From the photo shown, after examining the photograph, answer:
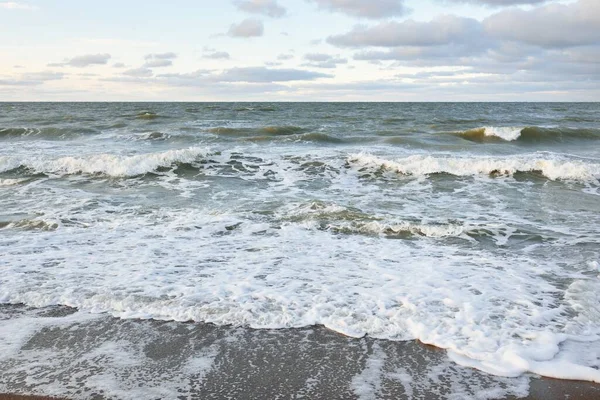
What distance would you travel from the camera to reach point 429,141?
65.4 feet

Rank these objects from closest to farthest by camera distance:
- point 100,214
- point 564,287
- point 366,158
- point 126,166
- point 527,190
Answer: point 564,287, point 100,214, point 527,190, point 126,166, point 366,158

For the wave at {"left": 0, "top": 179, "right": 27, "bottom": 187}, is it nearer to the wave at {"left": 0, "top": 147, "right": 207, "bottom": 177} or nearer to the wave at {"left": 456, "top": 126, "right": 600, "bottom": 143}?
the wave at {"left": 0, "top": 147, "right": 207, "bottom": 177}

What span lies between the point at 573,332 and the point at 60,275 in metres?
5.36

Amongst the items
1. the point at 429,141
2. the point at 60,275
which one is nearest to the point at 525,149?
the point at 429,141

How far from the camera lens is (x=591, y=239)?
24.3 feet

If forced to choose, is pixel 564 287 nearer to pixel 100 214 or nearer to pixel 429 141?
pixel 100 214

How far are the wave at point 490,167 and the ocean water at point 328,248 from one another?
5 cm

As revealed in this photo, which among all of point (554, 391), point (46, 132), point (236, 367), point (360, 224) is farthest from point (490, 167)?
point (46, 132)

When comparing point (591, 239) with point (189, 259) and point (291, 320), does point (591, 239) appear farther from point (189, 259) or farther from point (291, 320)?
point (189, 259)

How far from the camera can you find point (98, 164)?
14.0 m

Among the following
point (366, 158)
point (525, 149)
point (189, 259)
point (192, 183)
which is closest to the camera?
point (189, 259)

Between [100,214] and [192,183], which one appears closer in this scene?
[100,214]

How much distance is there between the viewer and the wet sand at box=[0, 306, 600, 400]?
11.4ft

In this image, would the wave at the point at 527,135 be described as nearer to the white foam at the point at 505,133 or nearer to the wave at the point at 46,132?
the white foam at the point at 505,133
